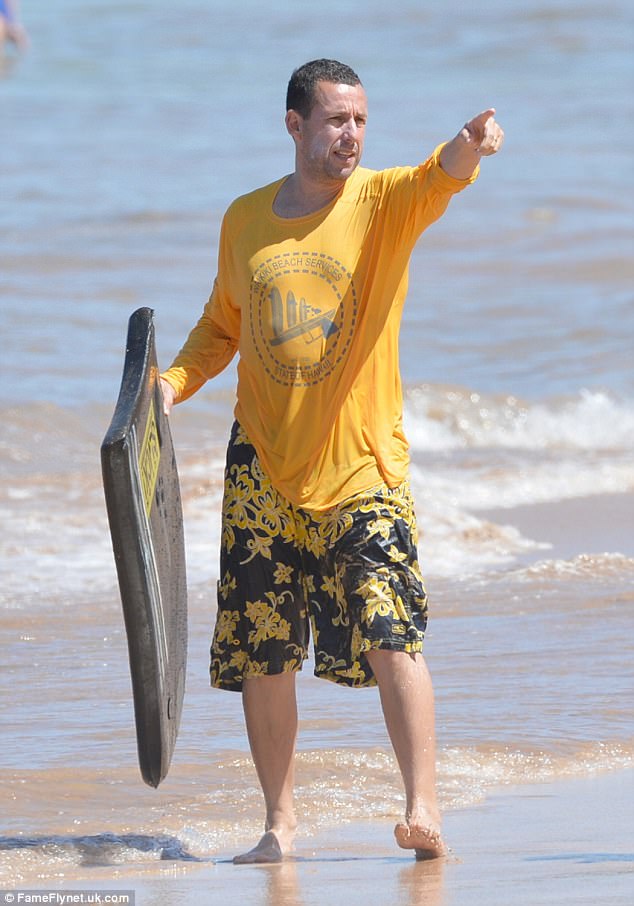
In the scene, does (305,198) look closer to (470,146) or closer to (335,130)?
(335,130)

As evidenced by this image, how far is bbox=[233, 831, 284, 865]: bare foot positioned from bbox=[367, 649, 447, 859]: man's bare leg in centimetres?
31

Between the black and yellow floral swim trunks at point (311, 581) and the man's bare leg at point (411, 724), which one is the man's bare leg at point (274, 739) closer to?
the black and yellow floral swim trunks at point (311, 581)

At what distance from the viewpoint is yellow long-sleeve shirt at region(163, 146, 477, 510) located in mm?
3514

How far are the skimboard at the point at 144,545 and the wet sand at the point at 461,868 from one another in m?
0.30

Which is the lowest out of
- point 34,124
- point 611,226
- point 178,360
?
point 178,360

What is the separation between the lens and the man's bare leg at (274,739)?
3672mm

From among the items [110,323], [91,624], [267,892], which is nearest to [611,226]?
[110,323]

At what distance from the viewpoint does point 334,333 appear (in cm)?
352

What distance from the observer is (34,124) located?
77.4 ft

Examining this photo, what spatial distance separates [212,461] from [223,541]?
5309 millimetres

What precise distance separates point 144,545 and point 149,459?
9.3 inches

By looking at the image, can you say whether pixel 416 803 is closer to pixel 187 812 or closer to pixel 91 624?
pixel 187 812

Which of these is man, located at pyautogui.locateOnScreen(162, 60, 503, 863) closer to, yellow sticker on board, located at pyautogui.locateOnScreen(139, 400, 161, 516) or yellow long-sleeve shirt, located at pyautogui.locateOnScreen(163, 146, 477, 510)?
yellow long-sleeve shirt, located at pyautogui.locateOnScreen(163, 146, 477, 510)

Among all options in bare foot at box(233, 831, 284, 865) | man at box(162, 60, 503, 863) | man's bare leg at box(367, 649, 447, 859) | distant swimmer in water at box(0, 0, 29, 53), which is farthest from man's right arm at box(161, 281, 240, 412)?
distant swimmer in water at box(0, 0, 29, 53)
